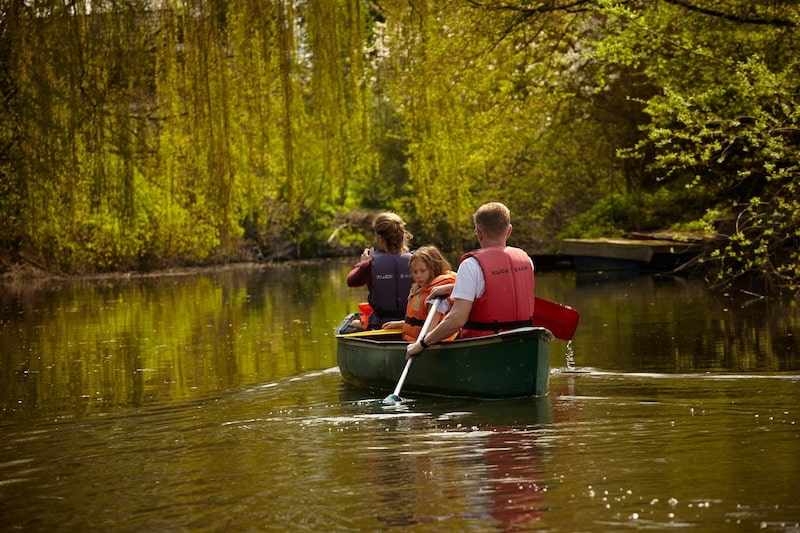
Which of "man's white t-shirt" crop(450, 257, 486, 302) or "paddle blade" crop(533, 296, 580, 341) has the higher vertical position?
"man's white t-shirt" crop(450, 257, 486, 302)

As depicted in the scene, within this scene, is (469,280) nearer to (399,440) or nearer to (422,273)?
(422,273)

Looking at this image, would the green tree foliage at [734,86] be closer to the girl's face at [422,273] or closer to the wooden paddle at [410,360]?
the girl's face at [422,273]

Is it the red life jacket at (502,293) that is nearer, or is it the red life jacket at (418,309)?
the red life jacket at (502,293)

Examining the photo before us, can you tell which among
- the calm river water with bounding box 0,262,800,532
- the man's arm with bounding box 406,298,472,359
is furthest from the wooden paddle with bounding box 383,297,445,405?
the man's arm with bounding box 406,298,472,359

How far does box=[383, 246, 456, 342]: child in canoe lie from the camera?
1106cm

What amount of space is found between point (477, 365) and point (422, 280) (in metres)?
1.14

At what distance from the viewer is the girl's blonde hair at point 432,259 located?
11156 millimetres

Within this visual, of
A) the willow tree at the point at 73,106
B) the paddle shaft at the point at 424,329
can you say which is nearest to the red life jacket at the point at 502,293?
the paddle shaft at the point at 424,329

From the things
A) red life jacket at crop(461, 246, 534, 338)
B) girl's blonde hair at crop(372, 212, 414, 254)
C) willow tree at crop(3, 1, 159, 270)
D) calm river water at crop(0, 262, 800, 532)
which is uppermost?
willow tree at crop(3, 1, 159, 270)

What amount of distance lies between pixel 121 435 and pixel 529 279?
2.97 metres

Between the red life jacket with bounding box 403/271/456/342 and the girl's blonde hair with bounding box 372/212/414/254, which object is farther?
the girl's blonde hair with bounding box 372/212/414/254

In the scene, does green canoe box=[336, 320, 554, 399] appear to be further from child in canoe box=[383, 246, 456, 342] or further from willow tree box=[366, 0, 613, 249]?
willow tree box=[366, 0, 613, 249]

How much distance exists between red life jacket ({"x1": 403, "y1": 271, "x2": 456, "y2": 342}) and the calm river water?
0.57 meters

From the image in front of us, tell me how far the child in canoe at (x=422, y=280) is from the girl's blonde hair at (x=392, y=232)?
31.9 inches
